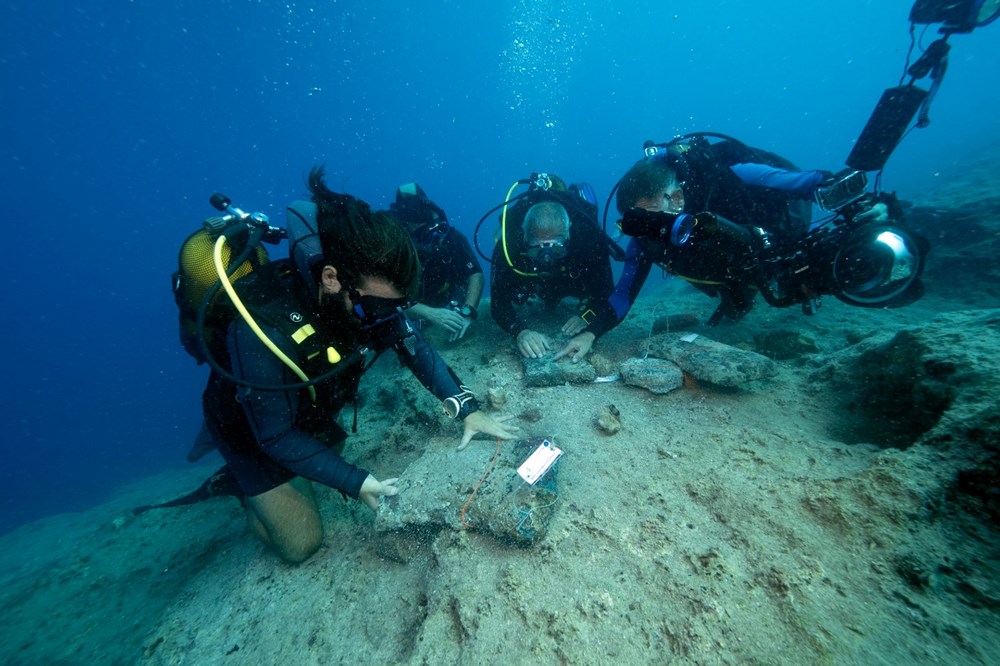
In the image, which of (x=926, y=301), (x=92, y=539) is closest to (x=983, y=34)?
(x=926, y=301)

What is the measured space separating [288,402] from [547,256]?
11.2 ft

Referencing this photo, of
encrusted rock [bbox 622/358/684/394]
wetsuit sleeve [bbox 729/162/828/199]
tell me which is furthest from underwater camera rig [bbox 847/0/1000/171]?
encrusted rock [bbox 622/358/684/394]

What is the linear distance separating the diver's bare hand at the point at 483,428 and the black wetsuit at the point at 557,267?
2.09 metres

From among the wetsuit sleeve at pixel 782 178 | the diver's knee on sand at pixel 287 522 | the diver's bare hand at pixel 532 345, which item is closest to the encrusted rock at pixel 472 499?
the diver's knee on sand at pixel 287 522

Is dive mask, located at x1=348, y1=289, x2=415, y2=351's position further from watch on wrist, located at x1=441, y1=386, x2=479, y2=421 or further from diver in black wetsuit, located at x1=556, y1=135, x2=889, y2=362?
diver in black wetsuit, located at x1=556, y1=135, x2=889, y2=362

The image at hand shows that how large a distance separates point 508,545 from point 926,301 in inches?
297

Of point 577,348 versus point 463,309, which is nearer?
point 577,348

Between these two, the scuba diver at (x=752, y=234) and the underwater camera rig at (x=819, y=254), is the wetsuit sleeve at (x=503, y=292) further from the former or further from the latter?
the underwater camera rig at (x=819, y=254)

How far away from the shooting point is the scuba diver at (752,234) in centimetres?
330

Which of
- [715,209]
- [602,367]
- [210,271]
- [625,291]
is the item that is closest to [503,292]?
[625,291]

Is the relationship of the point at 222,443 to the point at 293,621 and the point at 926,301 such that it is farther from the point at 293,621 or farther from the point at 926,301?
the point at 926,301

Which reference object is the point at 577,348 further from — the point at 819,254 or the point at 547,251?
the point at 819,254

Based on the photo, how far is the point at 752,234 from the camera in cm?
370

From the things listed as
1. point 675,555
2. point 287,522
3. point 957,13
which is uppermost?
point 957,13
